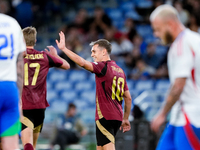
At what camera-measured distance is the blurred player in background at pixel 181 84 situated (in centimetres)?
410

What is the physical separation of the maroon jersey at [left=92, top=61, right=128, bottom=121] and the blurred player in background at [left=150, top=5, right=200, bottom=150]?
2.36 meters

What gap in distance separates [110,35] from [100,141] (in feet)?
31.3

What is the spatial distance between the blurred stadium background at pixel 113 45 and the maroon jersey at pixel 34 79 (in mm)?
4152

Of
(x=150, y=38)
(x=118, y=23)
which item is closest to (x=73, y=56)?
(x=150, y=38)

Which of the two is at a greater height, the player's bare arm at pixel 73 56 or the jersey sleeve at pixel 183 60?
the player's bare arm at pixel 73 56

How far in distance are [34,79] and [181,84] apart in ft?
11.0

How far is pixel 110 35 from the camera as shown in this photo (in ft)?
51.6

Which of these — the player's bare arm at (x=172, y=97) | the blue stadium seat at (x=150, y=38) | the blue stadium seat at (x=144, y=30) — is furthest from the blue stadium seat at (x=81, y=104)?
the player's bare arm at (x=172, y=97)

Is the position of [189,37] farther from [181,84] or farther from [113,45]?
[113,45]

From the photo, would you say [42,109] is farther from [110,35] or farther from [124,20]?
[124,20]

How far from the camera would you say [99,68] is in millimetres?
6574

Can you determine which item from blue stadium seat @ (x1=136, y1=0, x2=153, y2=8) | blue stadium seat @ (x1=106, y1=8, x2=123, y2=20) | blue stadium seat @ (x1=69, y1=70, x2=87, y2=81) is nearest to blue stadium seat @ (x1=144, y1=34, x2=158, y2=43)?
blue stadium seat @ (x1=136, y1=0, x2=153, y2=8)

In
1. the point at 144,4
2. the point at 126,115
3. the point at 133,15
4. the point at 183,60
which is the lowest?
the point at 126,115

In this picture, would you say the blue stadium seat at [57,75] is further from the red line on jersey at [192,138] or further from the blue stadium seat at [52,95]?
the red line on jersey at [192,138]
